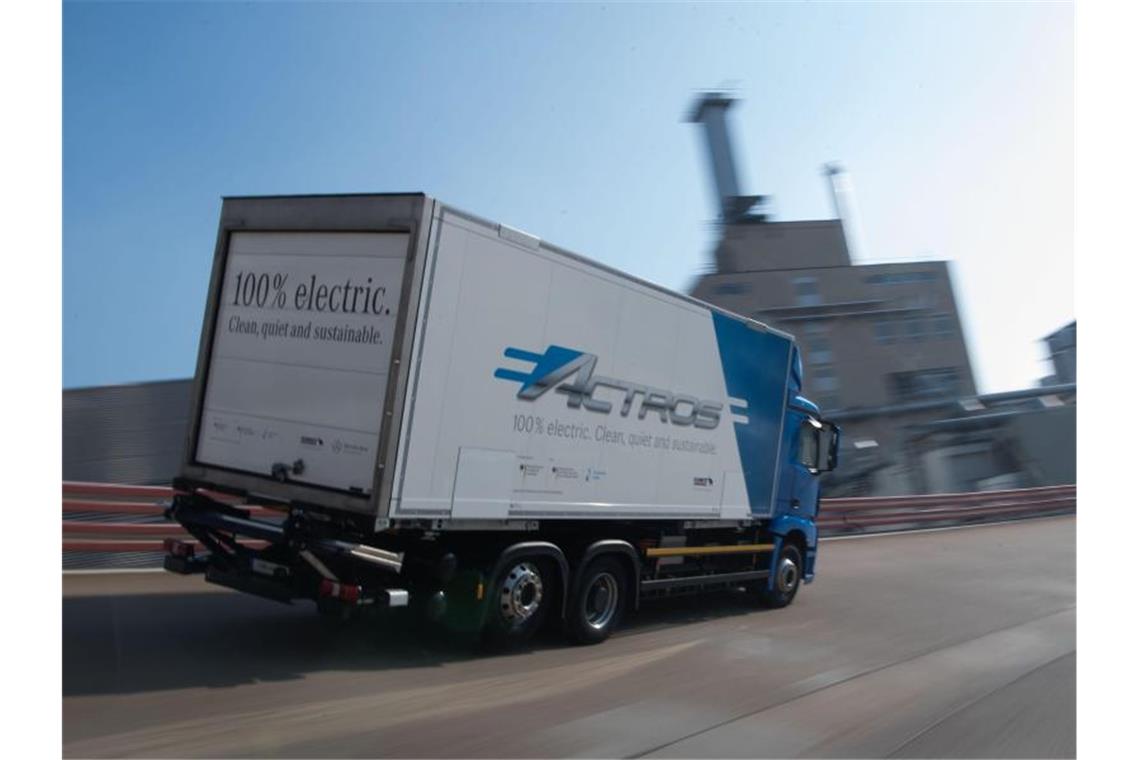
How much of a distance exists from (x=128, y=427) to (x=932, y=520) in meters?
17.5

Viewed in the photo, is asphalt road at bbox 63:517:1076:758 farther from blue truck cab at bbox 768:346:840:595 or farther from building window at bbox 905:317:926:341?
building window at bbox 905:317:926:341

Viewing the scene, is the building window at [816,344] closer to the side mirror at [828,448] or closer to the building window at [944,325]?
the building window at [944,325]

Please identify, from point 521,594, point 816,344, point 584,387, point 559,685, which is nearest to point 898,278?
point 816,344

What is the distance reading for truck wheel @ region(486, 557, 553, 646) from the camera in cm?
748

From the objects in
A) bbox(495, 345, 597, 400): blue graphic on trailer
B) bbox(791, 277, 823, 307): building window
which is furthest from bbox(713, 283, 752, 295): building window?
bbox(495, 345, 597, 400): blue graphic on trailer

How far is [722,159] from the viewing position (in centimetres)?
4438

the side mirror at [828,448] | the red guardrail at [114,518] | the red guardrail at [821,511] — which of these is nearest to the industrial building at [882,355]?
the red guardrail at [821,511]

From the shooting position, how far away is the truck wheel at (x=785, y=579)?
11246 mm

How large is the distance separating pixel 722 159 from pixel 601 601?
38.6m

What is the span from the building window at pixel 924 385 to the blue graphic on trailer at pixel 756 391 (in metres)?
30.1

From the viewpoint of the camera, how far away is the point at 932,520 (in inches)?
851
